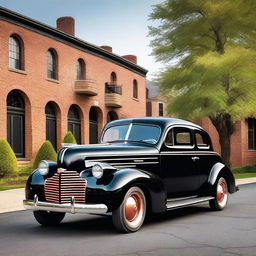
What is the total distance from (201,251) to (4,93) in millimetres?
20104

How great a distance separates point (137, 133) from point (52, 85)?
20247mm

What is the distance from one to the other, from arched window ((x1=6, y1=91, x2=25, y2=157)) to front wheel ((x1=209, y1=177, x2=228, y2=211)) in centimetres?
1737

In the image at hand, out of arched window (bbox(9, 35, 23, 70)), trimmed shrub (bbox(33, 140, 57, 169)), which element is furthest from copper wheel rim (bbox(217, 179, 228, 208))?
arched window (bbox(9, 35, 23, 70))

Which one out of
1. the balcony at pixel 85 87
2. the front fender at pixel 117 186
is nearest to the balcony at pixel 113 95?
the balcony at pixel 85 87

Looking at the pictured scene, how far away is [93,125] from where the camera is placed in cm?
3391

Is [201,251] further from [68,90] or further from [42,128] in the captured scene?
[68,90]

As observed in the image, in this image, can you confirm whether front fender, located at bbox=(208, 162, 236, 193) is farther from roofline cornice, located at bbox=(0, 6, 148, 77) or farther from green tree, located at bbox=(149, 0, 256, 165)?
roofline cornice, located at bbox=(0, 6, 148, 77)

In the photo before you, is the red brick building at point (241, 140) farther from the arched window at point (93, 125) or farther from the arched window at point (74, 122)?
the arched window at point (74, 122)

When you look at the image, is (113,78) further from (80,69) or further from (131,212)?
(131,212)

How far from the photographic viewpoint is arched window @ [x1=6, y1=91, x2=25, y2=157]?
1014 inches

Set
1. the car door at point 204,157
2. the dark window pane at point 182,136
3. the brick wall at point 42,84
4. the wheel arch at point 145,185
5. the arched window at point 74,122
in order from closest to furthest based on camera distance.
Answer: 1. the wheel arch at point 145,185
2. the dark window pane at point 182,136
3. the car door at point 204,157
4. the brick wall at point 42,84
5. the arched window at point 74,122

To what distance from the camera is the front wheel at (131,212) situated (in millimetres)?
7590

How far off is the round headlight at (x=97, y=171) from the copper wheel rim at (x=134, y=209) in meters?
0.64

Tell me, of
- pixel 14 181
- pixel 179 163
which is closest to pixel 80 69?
pixel 14 181
